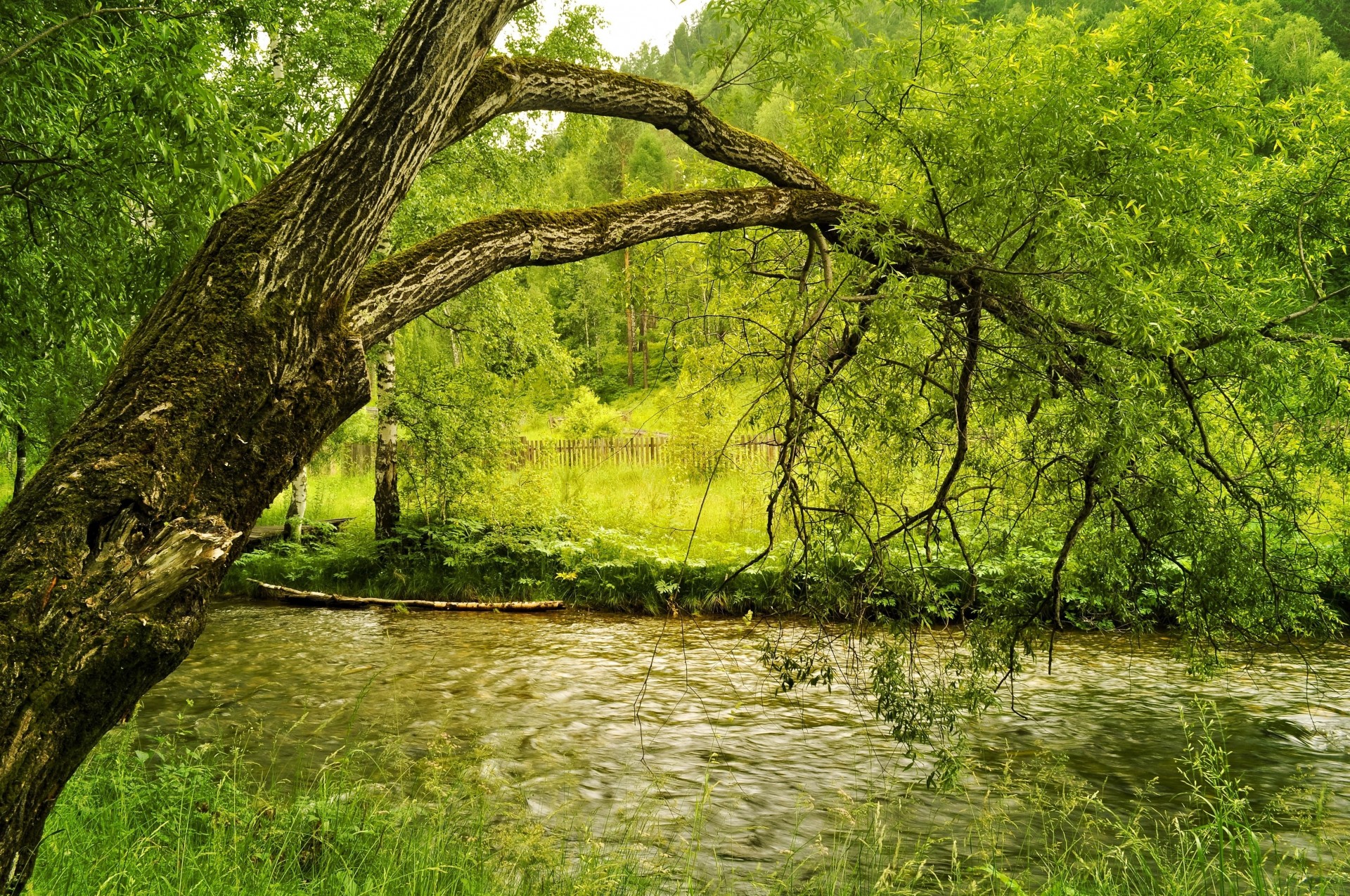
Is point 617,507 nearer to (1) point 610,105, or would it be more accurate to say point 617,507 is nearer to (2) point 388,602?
(2) point 388,602

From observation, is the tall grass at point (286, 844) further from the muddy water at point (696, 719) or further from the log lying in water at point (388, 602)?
the log lying in water at point (388, 602)

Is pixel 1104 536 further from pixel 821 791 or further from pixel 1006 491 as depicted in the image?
pixel 821 791

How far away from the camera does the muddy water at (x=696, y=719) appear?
5922 mm

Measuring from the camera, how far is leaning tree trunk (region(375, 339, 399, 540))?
13844 mm

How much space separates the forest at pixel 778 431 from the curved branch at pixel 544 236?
2cm

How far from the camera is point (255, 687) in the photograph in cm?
835

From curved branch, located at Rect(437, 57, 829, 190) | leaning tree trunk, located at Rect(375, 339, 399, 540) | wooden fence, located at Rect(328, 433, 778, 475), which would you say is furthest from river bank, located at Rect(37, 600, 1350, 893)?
wooden fence, located at Rect(328, 433, 778, 475)

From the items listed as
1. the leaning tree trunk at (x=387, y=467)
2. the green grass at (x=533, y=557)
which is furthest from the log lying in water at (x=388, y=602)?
the leaning tree trunk at (x=387, y=467)

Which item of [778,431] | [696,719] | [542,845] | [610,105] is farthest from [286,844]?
[696,719]

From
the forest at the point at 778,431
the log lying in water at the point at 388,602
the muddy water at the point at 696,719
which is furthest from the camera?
the log lying in water at the point at 388,602

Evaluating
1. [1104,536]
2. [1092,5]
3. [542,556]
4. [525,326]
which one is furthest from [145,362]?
[1092,5]

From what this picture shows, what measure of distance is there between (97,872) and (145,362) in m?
2.13

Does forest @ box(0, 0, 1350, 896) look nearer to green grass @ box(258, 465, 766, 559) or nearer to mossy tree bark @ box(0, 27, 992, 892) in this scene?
mossy tree bark @ box(0, 27, 992, 892)

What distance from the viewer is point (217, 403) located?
2855mm
